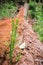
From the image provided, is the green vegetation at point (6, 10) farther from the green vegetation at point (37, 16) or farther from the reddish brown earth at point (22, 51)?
the reddish brown earth at point (22, 51)

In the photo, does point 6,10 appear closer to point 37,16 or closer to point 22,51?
point 37,16

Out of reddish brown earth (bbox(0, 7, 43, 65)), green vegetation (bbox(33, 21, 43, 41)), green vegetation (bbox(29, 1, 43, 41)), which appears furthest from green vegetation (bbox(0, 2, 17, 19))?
reddish brown earth (bbox(0, 7, 43, 65))

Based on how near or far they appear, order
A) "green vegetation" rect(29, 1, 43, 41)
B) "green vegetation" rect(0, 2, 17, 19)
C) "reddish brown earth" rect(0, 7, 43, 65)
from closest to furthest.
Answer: "reddish brown earth" rect(0, 7, 43, 65) → "green vegetation" rect(29, 1, 43, 41) → "green vegetation" rect(0, 2, 17, 19)

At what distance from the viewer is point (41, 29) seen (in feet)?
30.9

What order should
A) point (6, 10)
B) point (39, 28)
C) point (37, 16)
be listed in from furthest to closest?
point (37, 16) < point (6, 10) < point (39, 28)

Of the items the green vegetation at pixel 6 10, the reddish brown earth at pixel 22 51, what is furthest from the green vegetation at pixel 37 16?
the reddish brown earth at pixel 22 51

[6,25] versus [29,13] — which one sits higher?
[6,25]

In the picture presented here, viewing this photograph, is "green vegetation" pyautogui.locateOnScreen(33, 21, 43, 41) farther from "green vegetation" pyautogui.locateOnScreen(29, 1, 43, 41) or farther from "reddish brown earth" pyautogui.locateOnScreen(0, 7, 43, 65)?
"reddish brown earth" pyautogui.locateOnScreen(0, 7, 43, 65)

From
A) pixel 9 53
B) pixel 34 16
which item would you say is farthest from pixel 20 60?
pixel 34 16

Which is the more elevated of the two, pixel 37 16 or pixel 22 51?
pixel 22 51

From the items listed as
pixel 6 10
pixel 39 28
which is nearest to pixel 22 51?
pixel 39 28

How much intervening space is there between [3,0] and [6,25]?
22.0 feet

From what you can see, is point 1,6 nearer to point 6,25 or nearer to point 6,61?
point 6,25

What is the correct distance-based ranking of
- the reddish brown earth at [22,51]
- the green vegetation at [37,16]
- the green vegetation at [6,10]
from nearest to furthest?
the reddish brown earth at [22,51], the green vegetation at [37,16], the green vegetation at [6,10]
